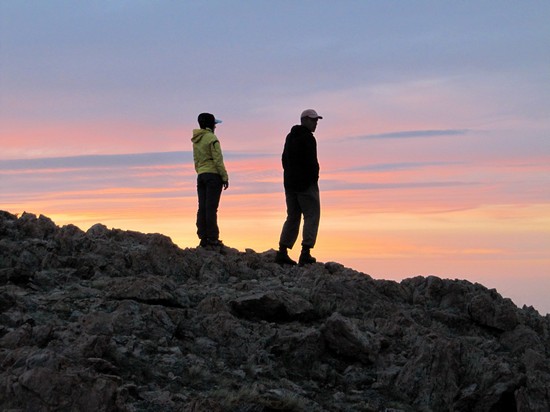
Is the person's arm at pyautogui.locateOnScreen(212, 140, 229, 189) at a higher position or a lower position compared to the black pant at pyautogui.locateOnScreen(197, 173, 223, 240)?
higher

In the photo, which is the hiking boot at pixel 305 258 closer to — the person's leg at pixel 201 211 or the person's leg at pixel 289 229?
the person's leg at pixel 289 229

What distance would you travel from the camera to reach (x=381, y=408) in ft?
31.2

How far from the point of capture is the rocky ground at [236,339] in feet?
27.6

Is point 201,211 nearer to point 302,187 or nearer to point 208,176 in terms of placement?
point 208,176

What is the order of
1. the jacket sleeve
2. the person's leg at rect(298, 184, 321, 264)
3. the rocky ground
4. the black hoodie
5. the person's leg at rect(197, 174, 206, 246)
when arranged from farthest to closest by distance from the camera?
the person's leg at rect(197, 174, 206, 246), the jacket sleeve, the person's leg at rect(298, 184, 321, 264), the black hoodie, the rocky ground

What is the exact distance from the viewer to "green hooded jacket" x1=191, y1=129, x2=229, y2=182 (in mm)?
17062

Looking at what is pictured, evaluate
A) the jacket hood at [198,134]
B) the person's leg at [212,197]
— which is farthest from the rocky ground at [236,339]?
the jacket hood at [198,134]

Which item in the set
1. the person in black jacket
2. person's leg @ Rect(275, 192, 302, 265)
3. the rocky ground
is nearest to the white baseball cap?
the person in black jacket

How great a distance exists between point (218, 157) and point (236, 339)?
23.9ft

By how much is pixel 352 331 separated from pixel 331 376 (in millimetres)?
910

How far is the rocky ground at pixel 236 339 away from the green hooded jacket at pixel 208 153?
2954mm

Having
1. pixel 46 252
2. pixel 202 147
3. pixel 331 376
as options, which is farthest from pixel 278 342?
pixel 202 147

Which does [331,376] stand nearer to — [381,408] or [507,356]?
[381,408]

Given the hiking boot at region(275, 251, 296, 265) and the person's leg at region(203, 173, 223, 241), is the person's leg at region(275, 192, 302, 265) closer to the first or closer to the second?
the hiking boot at region(275, 251, 296, 265)
